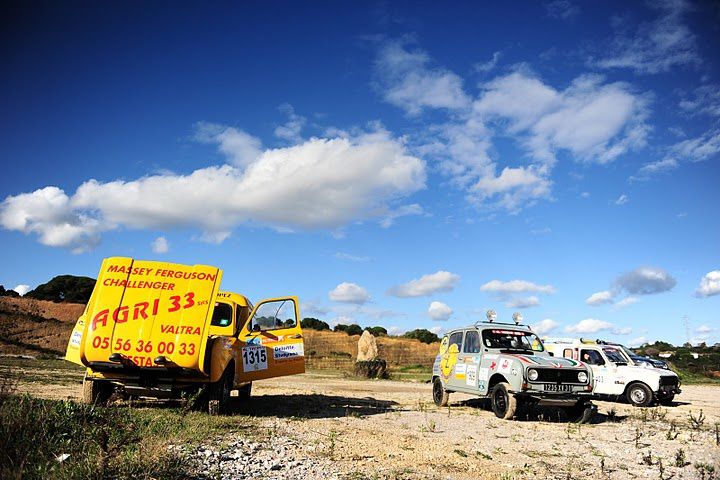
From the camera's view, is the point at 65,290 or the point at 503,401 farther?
the point at 65,290

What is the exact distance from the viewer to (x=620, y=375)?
15.7 m

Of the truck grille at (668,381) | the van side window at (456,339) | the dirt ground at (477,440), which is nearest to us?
the dirt ground at (477,440)

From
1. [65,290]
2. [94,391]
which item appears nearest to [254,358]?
[94,391]

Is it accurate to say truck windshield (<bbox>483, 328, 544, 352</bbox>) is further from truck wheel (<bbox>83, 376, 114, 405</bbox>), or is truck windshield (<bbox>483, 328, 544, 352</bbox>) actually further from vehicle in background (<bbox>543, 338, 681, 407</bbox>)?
truck wheel (<bbox>83, 376, 114, 405</bbox>)

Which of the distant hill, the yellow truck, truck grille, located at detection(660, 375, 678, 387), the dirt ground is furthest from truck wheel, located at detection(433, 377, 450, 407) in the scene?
the distant hill

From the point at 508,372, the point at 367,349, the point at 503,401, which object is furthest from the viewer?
the point at 367,349

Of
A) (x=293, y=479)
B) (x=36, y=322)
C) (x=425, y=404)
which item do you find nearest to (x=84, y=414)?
(x=293, y=479)

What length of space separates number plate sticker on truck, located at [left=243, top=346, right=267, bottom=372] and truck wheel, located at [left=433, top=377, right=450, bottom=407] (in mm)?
5024

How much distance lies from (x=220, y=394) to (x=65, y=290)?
6029 centimetres

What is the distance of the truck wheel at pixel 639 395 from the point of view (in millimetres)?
15102

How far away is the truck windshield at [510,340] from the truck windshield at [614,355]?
15.9 ft

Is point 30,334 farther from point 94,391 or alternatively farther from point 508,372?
point 508,372

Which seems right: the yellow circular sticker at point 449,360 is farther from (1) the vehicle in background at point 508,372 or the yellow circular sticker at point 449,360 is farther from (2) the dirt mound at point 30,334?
(2) the dirt mound at point 30,334

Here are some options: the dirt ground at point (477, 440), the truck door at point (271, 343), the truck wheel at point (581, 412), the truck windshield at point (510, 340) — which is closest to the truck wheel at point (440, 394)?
the dirt ground at point (477, 440)
